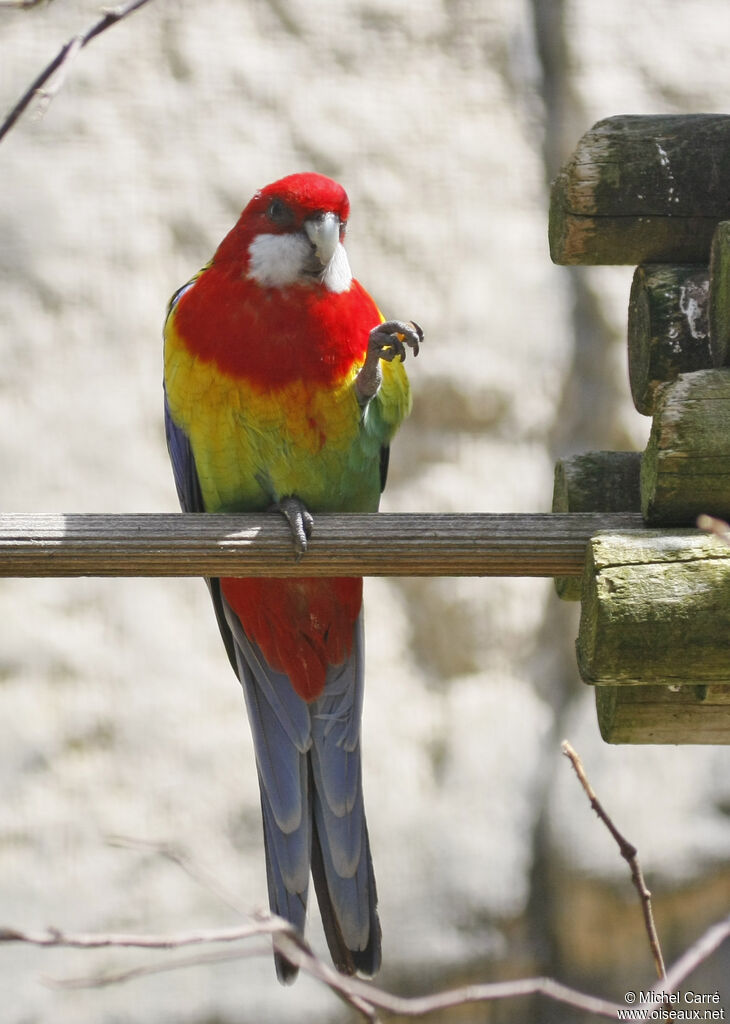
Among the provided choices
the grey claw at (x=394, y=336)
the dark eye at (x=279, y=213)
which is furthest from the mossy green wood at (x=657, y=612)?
the dark eye at (x=279, y=213)

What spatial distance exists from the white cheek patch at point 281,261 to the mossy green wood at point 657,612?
0.65 metres

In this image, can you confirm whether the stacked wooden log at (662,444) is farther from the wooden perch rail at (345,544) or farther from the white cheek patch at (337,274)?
the white cheek patch at (337,274)

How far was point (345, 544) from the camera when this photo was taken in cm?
133

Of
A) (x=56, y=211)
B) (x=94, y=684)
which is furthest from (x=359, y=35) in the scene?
(x=94, y=684)

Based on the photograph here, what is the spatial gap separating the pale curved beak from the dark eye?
3cm

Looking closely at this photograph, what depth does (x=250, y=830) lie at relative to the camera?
259 cm

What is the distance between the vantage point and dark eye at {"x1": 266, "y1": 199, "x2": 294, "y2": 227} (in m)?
1.66

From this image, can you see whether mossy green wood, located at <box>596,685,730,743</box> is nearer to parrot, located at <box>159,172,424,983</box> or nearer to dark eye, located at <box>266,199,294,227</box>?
parrot, located at <box>159,172,424,983</box>

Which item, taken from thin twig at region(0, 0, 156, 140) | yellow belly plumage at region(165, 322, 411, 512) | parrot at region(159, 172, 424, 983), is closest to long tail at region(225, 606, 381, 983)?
parrot at region(159, 172, 424, 983)

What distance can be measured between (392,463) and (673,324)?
140cm

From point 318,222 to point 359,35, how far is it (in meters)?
1.47

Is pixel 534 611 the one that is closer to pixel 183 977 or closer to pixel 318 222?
pixel 183 977

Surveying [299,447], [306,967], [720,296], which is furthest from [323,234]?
[306,967]

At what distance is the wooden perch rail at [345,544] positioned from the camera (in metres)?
1.30
